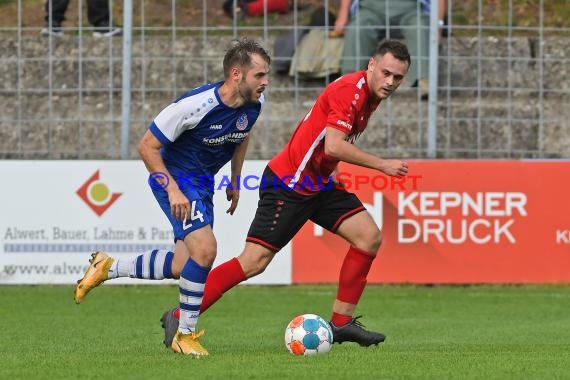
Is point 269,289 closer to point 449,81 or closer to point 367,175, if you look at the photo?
point 367,175

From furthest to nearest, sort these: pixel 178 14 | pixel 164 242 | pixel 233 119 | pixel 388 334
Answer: pixel 178 14 → pixel 164 242 → pixel 388 334 → pixel 233 119

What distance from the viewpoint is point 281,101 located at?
606 inches

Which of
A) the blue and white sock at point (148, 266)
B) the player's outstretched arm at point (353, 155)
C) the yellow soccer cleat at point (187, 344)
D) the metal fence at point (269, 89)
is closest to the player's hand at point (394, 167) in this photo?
the player's outstretched arm at point (353, 155)

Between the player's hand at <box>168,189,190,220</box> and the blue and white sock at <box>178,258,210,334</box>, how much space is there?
0.33m

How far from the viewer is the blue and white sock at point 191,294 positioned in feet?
28.2

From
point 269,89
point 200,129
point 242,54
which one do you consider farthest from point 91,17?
point 242,54

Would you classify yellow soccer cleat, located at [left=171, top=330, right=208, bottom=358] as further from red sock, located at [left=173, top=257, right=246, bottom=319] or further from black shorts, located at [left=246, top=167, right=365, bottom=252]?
black shorts, located at [left=246, top=167, right=365, bottom=252]

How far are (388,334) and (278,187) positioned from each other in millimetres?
2359

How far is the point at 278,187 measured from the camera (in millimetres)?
9336

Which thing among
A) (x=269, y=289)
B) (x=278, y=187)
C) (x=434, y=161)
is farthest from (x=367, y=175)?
(x=278, y=187)

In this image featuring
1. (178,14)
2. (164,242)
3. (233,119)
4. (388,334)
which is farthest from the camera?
(178,14)

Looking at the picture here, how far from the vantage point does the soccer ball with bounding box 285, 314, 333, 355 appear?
8508 mm

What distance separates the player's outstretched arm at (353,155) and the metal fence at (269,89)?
6.03 meters

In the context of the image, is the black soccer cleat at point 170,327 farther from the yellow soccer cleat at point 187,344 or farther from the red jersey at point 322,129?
the red jersey at point 322,129
